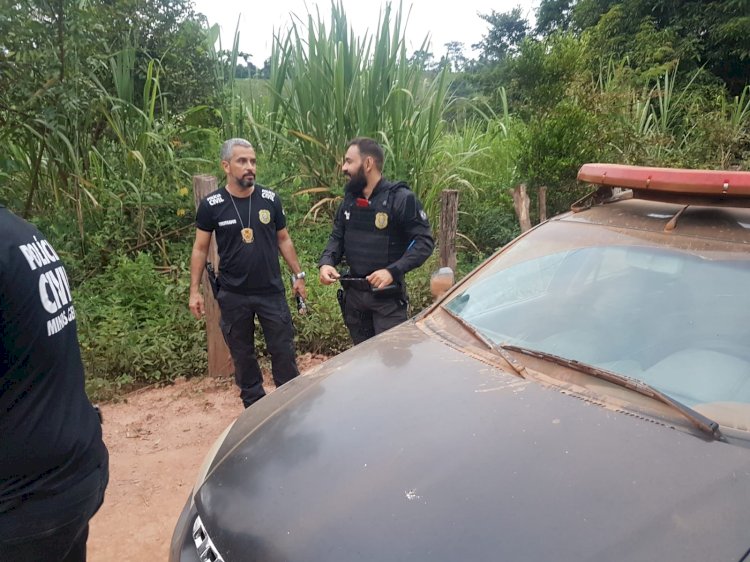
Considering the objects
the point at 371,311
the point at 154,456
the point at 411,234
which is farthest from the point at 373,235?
the point at 154,456

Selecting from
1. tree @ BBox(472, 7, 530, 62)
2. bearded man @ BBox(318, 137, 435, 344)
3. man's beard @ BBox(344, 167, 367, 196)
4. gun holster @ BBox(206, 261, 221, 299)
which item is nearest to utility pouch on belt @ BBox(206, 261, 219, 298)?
gun holster @ BBox(206, 261, 221, 299)

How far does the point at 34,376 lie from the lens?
59.4 inches

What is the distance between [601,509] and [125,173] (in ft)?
19.9

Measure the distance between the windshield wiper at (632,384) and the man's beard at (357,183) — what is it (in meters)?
1.72

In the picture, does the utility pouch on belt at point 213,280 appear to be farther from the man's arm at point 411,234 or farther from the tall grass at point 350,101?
the tall grass at point 350,101

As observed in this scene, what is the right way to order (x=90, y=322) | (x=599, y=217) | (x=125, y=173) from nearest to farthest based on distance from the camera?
(x=599, y=217) → (x=90, y=322) → (x=125, y=173)

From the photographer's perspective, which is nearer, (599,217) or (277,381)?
(599,217)

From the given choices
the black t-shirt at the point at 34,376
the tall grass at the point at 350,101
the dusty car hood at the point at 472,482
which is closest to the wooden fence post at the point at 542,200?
the tall grass at the point at 350,101

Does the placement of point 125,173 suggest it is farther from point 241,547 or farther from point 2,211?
point 241,547

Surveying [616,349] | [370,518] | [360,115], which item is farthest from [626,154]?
[370,518]

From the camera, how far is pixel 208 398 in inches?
169

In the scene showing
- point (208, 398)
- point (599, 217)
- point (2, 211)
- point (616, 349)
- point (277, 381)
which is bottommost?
point (208, 398)

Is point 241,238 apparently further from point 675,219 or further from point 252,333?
point 675,219

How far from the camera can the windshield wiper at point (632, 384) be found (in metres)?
1.53
